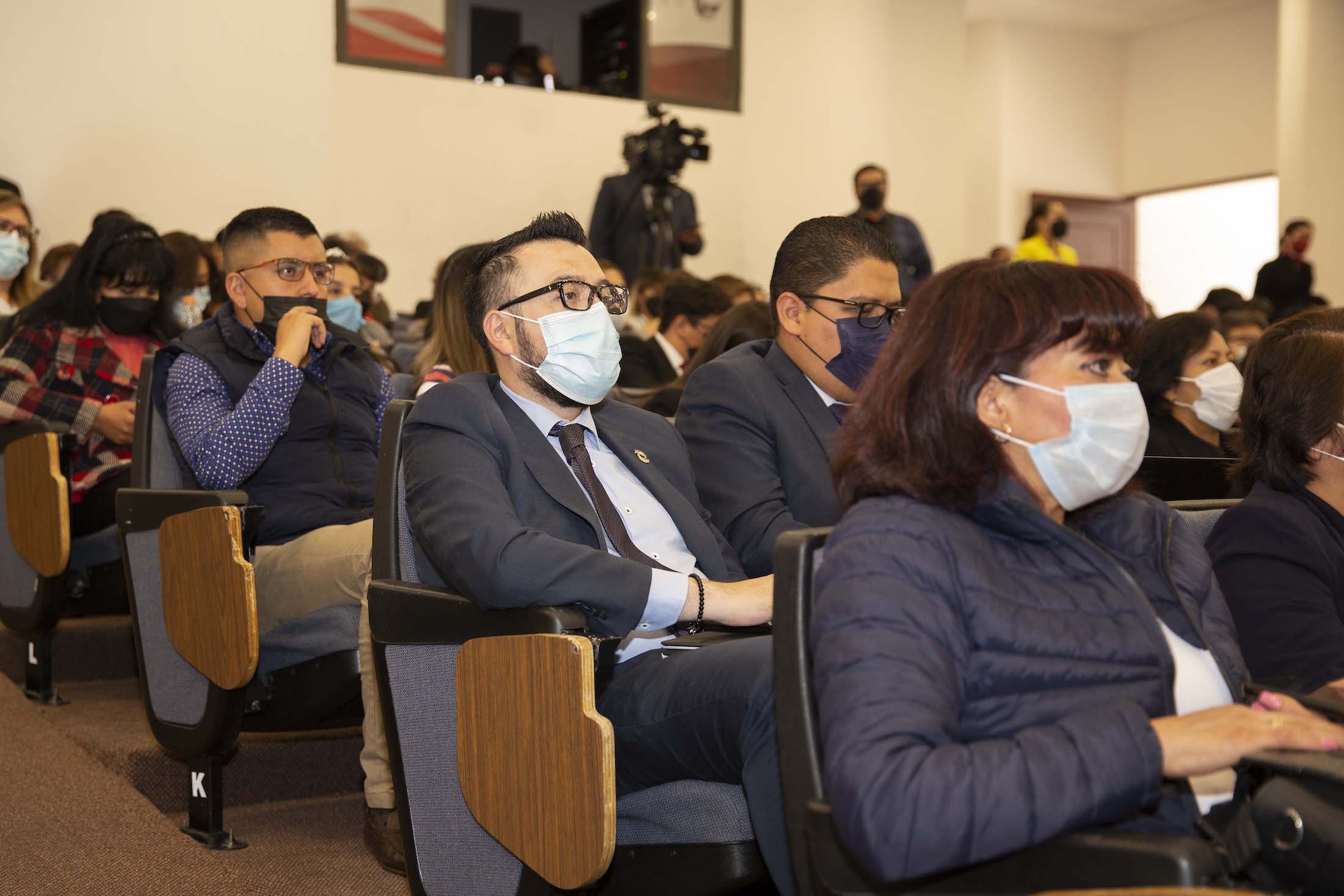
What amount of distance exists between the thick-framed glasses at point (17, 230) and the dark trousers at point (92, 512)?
156 centimetres

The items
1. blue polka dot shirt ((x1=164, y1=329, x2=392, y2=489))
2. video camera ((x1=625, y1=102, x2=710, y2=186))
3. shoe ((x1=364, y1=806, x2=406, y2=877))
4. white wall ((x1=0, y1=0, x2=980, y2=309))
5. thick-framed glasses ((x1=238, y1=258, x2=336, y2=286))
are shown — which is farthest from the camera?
video camera ((x1=625, y1=102, x2=710, y2=186))

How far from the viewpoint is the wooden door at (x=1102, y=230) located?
35.7 feet

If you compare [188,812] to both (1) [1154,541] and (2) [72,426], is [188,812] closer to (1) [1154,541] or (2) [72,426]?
(2) [72,426]

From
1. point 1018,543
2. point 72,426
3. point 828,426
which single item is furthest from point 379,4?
point 1018,543

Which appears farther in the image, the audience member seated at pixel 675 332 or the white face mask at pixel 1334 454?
the audience member seated at pixel 675 332

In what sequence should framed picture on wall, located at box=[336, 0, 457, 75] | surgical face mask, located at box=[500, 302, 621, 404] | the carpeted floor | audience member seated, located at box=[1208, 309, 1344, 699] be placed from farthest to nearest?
framed picture on wall, located at box=[336, 0, 457, 75] < the carpeted floor < surgical face mask, located at box=[500, 302, 621, 404] < audience member seated, located at box=[1208, 309, 1344, 699]

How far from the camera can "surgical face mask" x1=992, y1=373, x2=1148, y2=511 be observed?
→ 4.32 feet

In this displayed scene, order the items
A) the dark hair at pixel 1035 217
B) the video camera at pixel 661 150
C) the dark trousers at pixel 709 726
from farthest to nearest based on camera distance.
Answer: the dark hair at pixel 1035 217 → the video camera at pixel 661 150 → the dark trousers at pixel 709 726

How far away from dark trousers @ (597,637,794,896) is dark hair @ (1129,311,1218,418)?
6.36 ft

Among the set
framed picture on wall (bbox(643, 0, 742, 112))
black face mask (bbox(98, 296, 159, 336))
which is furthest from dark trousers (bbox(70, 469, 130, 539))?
framed picture on wall (bbox(643, 0, 742, 112))

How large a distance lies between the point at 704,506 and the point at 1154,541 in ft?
3.15

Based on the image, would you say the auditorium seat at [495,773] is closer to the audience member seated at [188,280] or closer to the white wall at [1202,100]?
the audience member seated at [188,280]

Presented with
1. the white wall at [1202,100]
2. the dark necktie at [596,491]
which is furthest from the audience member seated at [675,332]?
the white wall at [1202,100]

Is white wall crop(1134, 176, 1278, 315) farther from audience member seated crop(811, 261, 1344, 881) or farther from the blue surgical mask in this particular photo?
audience member seated crop(811, 261, 1344, 881)
